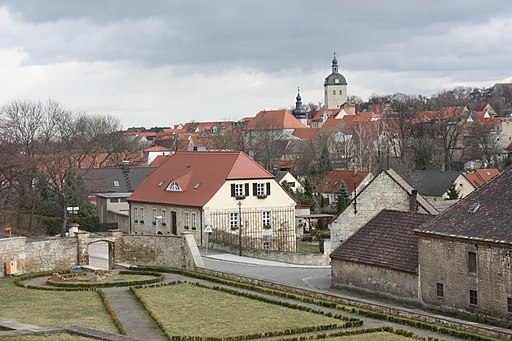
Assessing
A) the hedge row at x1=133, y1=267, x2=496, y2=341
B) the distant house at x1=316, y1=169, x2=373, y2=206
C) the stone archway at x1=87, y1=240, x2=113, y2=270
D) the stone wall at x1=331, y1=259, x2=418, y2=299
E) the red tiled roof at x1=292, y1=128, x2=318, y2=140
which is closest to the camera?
the hedge row at x1=133, y1=267, x2=496, y2=341

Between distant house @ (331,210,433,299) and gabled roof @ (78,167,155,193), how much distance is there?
34.1 meters

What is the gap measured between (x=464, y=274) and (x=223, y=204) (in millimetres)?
23005

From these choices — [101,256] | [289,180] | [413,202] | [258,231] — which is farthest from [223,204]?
[289,180]

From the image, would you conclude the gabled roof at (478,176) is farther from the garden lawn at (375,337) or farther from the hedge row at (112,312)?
the garden lawn at (375,337)

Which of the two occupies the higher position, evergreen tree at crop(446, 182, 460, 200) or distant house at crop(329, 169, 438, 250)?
evergreen tree at crop(446, 182, 460, 200)

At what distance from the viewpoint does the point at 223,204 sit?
51531 mm

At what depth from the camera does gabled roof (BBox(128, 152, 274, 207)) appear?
2061 inches

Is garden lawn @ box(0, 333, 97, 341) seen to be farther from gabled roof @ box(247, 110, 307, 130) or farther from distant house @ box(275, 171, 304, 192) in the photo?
gabled roof @ box(247, 110, 307, 130)

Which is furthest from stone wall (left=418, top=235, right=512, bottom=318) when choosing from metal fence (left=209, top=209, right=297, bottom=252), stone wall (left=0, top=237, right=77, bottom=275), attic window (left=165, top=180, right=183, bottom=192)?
attic window (left=165, top=180, right=183, bottom=192)

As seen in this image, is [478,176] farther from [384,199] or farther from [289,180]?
[384,199]

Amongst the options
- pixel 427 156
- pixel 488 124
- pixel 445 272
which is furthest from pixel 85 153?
pixel 488 124

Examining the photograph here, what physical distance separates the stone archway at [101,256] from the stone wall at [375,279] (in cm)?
1407

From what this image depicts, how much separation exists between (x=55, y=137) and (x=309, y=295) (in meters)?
53.8

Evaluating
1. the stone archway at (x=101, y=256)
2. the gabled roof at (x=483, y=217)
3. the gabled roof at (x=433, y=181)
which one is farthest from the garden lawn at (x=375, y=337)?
→ the gabled roof at (x=433, y=181)
